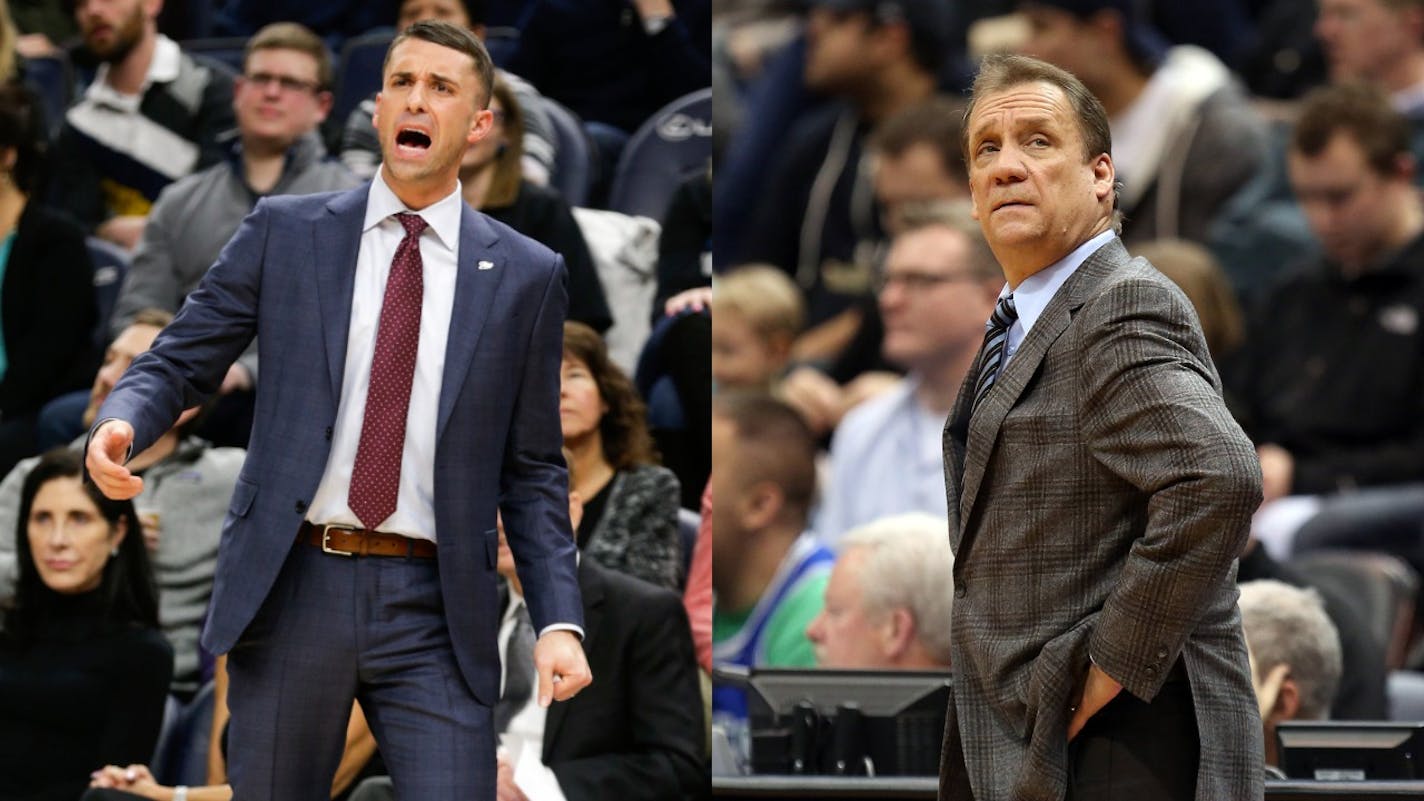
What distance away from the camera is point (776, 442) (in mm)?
6078

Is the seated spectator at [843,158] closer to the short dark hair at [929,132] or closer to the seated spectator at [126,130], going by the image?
the short dark hair at [929,132]

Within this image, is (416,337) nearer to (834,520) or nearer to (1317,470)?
(834,520)

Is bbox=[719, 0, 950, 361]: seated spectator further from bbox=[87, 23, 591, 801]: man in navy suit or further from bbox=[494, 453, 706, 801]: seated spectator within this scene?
bbox=[87, 23, 591, 801]: man in navy suit

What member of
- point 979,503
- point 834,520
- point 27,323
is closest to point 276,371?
point 979,503

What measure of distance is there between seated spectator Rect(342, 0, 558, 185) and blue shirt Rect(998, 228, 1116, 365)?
6.11 feet

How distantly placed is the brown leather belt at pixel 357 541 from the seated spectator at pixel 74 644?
1.31 metres

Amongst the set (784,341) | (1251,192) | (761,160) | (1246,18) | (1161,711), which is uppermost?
(1246,18)

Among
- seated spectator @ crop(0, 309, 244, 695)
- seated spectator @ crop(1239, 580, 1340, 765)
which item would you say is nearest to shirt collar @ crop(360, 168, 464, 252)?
seated spectator @ crop(0, 309, 244, 695)

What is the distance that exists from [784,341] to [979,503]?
14.7ft

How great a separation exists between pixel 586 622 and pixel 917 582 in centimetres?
92

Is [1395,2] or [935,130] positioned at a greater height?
[1395,2]

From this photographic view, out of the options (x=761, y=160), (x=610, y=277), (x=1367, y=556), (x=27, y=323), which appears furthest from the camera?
(x=761, y=160)

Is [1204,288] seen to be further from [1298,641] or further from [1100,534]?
[1100,534]

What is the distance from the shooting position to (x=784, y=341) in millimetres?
7348
